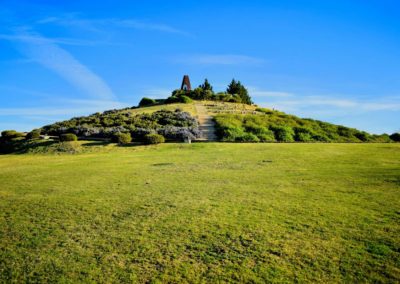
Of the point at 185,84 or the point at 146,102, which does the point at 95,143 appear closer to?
the point at 146,102

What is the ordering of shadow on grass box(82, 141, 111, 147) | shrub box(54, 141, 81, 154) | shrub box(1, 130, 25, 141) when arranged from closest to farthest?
shrub box(54, 141, 81, 154) → shadow on grass box(82, 141, 111, 147) → shrub box(1, 130, 25, 141)

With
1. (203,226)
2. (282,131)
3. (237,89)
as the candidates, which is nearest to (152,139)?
(282,131)

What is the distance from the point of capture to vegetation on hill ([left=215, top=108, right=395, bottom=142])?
2961 centimetres

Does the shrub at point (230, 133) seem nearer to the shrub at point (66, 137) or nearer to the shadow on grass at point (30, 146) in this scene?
the shrub at point (66, 137)

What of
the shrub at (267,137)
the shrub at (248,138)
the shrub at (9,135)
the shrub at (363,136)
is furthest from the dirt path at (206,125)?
the shrub at (9,135)

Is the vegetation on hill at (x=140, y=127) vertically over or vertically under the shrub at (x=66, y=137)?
over

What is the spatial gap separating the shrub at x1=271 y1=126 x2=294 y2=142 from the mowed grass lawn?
16.3 m

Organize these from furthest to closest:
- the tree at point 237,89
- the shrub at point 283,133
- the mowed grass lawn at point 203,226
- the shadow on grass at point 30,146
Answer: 1. the tree at point 237,89
2. the shrub at point 283,133
3. the shadow on grass at point 30,146
4. the mowed grass lawn at point 203,226

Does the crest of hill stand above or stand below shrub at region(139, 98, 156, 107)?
below

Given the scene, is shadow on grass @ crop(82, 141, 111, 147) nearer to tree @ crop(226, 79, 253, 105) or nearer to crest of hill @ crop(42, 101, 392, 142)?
crest of hill @ crop(42, 101, 392, 142)

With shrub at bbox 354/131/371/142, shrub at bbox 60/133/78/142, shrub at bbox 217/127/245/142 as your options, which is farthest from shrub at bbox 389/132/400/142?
shrub at bbox 60/133/78/142

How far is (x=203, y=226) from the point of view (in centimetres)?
686

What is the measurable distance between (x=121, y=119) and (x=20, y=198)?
79.1 feet

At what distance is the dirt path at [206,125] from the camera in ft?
93.9
